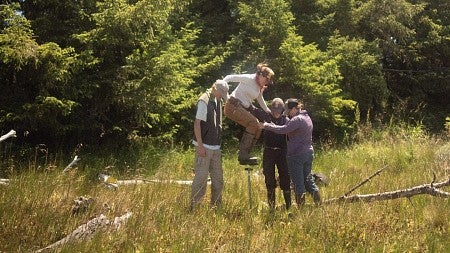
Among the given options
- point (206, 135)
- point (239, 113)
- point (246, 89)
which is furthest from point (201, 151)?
point (246, 89)

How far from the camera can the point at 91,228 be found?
394 cm

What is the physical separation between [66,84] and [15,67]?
1003 mm

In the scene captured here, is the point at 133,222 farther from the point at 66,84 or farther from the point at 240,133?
the point at 240,133

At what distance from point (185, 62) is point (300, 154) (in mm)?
5393

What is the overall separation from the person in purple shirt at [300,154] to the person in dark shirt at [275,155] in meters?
0.15

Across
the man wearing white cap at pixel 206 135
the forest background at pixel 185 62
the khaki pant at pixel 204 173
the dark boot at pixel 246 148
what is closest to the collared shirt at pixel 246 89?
the man wearing white cap at pixel 206 135

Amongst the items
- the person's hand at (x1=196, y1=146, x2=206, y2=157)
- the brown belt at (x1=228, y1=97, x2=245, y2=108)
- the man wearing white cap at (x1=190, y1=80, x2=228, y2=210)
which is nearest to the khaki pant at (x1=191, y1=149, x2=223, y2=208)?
the man wearing white cap at (x1=190, y1=80, x2=228, y2=210)

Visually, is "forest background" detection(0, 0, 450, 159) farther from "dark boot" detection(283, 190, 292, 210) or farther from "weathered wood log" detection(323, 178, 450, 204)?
"weathered wood log" detection(323, 178, 450, 204)

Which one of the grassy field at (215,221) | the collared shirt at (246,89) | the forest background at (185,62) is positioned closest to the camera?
the grassy field at (215,221)

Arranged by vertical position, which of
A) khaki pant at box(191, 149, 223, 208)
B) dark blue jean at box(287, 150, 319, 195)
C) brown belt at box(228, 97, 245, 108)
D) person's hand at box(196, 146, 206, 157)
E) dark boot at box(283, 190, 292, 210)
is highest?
brown belt at box(228, 97, 245, 108)

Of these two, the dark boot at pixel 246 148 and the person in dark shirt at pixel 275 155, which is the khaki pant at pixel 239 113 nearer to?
the dark boot at pixel 246 148

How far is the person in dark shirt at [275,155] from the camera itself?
6254mm

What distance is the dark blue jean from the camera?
6.00 m

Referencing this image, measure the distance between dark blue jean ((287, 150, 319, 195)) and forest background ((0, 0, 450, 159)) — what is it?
12.7ft
